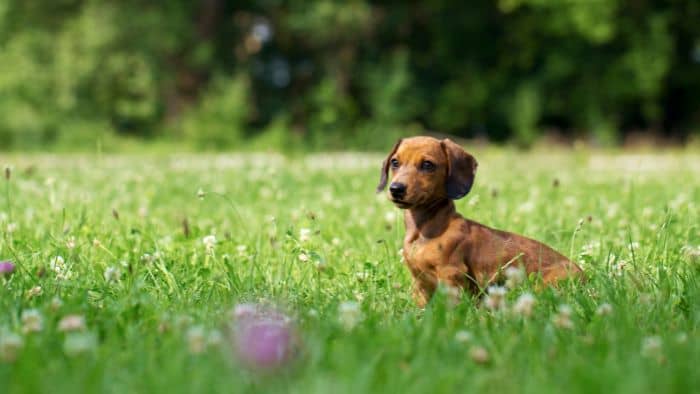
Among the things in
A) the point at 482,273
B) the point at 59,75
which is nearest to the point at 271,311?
the point at 482,273

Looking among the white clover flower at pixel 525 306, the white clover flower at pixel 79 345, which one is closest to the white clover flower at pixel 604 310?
the white clover flower at pixel 525 306

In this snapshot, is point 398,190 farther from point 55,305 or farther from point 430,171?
point 55,305

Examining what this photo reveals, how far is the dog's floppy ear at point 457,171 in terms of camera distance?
3.81 metres

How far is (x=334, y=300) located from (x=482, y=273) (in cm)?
80

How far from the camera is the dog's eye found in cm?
378

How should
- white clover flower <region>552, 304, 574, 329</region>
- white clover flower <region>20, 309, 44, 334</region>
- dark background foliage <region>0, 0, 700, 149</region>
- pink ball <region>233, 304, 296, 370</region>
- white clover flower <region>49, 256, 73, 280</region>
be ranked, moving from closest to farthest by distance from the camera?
pink ball <region>233, 304, 296, 370</region> → white clover flower <region>20, 309, 44, 334</region> → white clover flower <region>552, 304, 574, 329</region> → white clover flower <region>49, 256, 73, 280</region> → dark background foliage <region>0, 0, 700, 149</region>

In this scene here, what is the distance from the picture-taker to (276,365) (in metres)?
2.17

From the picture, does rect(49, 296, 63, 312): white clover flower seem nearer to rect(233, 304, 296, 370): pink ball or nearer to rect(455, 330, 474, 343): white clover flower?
rect(233, 304, 296, 370): pink ball

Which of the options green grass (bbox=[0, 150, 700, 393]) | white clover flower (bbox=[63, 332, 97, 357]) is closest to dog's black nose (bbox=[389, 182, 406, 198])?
green grass (bbox=[0, 150, 700, 393])

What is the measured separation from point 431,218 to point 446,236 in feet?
0.50

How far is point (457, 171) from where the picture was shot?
12.6ft

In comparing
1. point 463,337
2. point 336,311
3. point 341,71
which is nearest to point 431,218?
point 336,311

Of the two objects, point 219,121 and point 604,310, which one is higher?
point 604,310

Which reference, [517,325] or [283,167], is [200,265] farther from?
[283,167]
